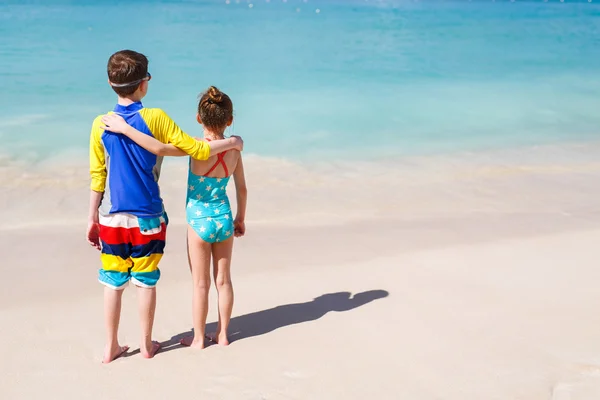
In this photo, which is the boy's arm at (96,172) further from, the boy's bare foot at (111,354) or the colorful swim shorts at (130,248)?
the boy's bare foot at (111,354)

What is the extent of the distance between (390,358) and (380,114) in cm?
919

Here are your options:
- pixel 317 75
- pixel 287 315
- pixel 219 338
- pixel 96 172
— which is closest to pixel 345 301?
pixel 287 315

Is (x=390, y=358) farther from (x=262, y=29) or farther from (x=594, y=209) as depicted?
(x=262, y=29)

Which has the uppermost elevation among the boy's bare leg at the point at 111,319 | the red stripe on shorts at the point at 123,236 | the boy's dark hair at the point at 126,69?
the boy's dark hair at the point at 126,69

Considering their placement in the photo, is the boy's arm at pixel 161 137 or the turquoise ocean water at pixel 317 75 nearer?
the boy's arm at pixel 161 137

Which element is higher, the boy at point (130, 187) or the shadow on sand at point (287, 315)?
the boy at point (130, 187)

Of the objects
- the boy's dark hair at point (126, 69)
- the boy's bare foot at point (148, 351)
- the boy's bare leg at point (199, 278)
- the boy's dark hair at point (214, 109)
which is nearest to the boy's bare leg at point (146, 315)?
the boy's bare foot at point (148, 351)

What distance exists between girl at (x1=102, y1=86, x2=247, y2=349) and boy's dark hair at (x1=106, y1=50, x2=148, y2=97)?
14.4 inches

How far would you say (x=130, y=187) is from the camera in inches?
135

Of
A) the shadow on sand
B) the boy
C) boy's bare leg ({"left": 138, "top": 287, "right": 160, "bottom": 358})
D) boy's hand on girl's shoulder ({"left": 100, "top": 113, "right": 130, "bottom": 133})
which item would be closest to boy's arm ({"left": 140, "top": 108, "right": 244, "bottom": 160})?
the boy

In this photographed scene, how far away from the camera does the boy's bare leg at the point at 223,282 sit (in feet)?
12.5

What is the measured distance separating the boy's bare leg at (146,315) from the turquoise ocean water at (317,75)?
606cm

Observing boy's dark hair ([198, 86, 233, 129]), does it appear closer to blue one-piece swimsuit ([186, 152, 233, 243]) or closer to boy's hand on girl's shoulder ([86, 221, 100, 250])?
blue one-piece swimsuit ([186, 152, 233, 243])

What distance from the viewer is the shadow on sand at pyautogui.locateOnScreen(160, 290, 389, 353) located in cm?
417
